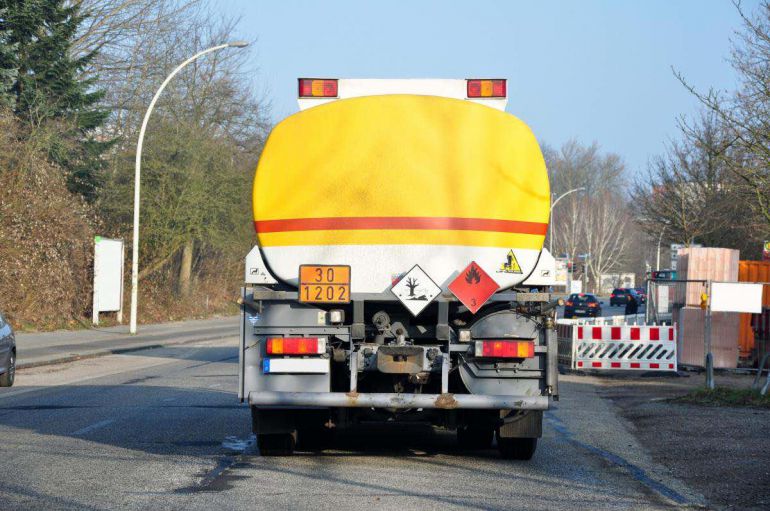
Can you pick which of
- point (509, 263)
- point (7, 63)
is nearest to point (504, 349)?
point (509, 263)

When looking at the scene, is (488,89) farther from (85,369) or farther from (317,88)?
(85,369)

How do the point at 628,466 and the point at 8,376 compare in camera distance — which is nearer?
the point at 628,466

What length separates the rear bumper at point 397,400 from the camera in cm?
930

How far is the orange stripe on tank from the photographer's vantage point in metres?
9.59

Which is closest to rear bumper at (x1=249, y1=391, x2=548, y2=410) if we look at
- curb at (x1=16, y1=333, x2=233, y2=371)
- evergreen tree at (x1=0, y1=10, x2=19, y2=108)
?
curb at (x1=16, y1=333, x2=233, y2=371)

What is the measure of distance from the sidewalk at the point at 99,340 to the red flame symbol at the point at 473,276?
1461cm

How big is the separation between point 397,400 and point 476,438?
2.51 m

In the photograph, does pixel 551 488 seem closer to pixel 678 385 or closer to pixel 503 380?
pixel 503 380

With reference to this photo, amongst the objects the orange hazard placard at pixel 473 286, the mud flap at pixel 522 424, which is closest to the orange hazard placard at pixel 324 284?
the orange hazard placard at pixel 473 286

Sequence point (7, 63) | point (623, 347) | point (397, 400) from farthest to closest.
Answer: point (7, 63) < point (623, 347) < point (397, 400)

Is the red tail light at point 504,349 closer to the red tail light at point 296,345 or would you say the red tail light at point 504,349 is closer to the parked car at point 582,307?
the red tail light at point 296,345

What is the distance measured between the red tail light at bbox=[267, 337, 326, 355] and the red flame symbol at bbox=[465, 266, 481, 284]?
1293mm

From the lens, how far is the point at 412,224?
960cm

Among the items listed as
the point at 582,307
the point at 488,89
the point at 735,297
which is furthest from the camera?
the point at 582,307
